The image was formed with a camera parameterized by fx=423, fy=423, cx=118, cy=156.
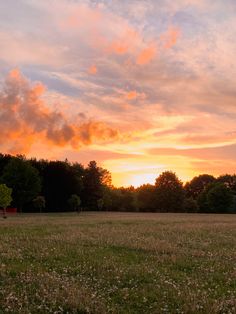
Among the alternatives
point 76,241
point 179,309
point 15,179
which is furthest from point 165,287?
point 15,179

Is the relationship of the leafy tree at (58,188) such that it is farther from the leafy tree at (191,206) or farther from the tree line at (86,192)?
the leafy tree at (191,206)

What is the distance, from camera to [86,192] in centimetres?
14900

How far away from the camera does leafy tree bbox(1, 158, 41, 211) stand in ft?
366

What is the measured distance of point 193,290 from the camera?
12789 millimetres

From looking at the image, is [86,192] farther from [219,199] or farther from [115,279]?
[115,279]

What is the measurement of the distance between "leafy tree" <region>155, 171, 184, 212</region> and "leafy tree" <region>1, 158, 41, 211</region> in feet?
208

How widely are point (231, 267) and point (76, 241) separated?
11.0 m

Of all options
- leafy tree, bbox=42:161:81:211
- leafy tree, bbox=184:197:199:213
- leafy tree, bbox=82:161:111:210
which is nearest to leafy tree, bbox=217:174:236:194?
leafy tree, bbox=184:197:199:213

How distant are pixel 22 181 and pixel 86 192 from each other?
131ft

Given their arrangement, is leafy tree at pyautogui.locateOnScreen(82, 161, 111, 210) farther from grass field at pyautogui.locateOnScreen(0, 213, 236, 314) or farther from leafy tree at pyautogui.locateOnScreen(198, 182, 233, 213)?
grass field at pyautogui.locateOnScreen(0, 213, 236, 314)

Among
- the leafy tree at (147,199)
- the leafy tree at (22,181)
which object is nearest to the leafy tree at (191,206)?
the leafy tree at (147,199)

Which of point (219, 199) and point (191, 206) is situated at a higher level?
point (219, 199)

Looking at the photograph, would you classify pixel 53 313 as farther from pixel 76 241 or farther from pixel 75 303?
pixel 76 241

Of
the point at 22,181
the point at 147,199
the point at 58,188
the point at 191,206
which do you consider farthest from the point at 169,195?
the point at 22,181
